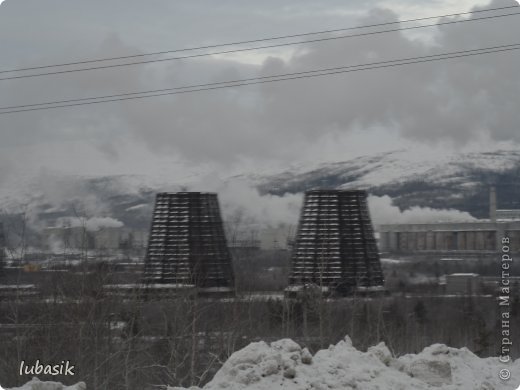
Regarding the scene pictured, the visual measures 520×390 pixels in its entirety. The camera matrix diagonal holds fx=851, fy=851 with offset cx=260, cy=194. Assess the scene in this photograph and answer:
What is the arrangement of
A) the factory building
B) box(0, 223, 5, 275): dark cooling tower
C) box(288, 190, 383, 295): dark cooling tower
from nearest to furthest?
box(0, 223, 5, 275): dark cooling tower
the factory building
box(288, 190, 383, 295): dark cooling tower

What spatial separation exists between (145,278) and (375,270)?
30.1ft

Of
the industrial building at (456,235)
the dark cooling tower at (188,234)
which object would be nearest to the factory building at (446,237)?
the industrial building at (456,235)

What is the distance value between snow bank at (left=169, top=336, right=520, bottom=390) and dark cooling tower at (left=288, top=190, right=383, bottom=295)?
21.4 metres

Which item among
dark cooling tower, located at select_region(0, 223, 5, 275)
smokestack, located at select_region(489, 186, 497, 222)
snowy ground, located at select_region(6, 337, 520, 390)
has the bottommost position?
snowy ground, located at select_region(6, 337, 520, 390)

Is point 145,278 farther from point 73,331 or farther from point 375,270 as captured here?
point 73,331

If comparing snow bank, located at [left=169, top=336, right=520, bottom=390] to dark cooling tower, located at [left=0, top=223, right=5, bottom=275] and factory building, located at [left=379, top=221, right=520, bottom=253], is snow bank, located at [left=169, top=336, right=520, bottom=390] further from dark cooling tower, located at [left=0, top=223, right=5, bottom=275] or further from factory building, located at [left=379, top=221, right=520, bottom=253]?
factory building, located at [left=379, top=221, right=520, bottom=253]

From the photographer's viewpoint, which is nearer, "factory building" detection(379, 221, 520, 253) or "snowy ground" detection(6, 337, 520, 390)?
"snowy ground" detection(6, 337, 520, 390)

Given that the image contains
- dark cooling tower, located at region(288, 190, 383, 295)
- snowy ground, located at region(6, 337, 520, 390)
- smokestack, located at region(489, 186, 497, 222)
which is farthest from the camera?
dark cooling tower, located at region(288, 190, 383, 295)

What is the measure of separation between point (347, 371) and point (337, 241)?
2616 cm

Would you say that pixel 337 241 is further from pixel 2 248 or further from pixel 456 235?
pixel 2 248

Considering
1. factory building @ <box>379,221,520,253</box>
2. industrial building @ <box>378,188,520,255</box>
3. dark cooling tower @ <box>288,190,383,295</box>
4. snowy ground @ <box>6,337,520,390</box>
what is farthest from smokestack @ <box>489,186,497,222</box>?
snowy ground @ <box>6,337,520,390</box>

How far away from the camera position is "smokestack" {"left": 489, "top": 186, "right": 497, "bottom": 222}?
22188 mm

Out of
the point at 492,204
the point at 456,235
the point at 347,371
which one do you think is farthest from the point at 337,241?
the point at 347,371

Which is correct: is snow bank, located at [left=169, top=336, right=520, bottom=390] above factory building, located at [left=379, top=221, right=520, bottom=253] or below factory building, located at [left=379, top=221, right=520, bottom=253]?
below
